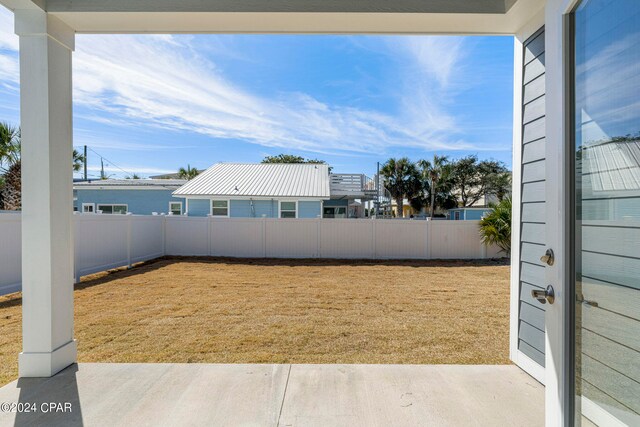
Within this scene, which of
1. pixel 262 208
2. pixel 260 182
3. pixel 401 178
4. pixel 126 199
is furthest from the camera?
pixel 401 178

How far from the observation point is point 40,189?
2.39 m

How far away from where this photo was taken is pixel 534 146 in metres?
2.56

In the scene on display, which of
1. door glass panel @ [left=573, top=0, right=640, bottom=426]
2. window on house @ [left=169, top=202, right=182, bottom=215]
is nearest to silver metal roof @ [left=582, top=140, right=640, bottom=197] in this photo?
door glass panel @ [left=573, top=0, right=640, bottom=426]

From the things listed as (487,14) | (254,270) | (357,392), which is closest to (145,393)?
(357,392)

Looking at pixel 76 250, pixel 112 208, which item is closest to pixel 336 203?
pixel 112 208

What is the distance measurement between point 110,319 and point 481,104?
1703 cm

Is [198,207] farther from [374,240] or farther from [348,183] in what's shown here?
[374,240]

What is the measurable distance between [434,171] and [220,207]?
60.1ft

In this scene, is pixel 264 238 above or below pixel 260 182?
below

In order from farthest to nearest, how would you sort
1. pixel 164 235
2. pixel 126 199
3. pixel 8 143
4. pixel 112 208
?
pixel 126 199
pixel 112 208
pixel 8 143
pixel 164 235

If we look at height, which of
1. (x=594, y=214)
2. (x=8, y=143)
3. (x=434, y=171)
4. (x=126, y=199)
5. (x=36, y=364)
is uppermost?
(x=434, y=171)

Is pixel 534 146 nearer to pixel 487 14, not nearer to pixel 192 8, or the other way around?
pixel 487 14

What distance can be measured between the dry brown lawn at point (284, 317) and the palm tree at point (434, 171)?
18.5 m

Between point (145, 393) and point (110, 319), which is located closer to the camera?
point (145, 393)
